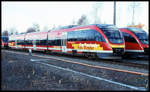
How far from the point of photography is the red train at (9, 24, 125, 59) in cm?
1381

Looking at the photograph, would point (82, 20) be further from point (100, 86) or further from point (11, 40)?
point (100, 86)

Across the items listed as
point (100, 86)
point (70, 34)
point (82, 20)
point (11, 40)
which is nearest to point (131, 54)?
point (70, 34)

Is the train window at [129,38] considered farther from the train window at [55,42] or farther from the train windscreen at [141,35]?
the train window at [55,42]

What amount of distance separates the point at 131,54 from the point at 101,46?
5016 mm

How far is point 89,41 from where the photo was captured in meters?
15.1

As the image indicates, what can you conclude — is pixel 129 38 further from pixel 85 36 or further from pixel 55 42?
pixel 55 42

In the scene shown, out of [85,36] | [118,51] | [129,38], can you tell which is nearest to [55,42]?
[85,36]

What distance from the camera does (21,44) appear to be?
31.8 m

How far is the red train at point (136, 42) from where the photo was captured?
1617 centimetres

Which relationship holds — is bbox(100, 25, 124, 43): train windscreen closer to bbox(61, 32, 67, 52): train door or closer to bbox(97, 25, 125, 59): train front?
bbox(97, 25, 125, 59): train front

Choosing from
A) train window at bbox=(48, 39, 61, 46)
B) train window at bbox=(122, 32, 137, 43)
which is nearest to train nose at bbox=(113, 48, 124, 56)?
train window at bbox=(122, 32, 137, 43)

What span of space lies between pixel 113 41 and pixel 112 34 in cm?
72

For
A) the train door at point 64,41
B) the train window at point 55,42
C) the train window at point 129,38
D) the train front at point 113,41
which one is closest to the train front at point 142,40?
the train window at point 129,38

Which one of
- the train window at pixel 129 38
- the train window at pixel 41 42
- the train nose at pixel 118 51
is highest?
the train window at pixel 129 38
